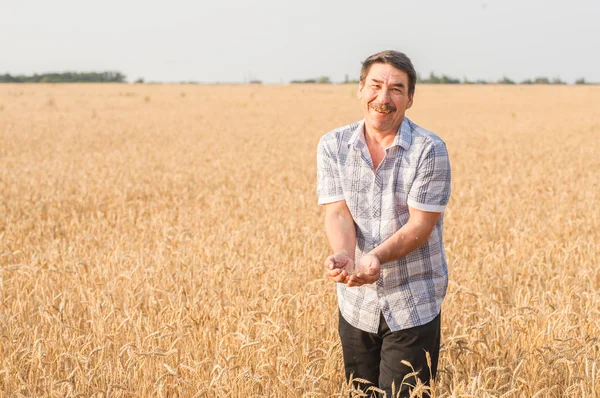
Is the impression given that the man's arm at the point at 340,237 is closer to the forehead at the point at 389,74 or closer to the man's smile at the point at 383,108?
the man's smile at the point at 383,108

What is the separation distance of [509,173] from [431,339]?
8.88m

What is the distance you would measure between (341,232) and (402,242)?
0.90 feet

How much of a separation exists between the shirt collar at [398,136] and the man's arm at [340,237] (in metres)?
0.27

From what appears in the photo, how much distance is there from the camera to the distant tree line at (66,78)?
266 ft

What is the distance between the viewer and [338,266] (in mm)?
2404

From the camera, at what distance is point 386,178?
264 cm

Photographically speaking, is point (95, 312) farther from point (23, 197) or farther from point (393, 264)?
point (23, 197)

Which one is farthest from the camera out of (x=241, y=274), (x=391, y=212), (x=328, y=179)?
(x=241, y=274)

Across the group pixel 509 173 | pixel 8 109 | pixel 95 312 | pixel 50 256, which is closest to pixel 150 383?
pixel 95 312

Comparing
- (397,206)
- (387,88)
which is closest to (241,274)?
(397,206)

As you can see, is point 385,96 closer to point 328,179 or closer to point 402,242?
point 328,179

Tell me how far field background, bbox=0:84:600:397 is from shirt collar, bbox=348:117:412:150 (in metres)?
0.96

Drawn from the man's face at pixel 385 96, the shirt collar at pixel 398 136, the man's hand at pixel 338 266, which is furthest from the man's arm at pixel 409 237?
the man's face at pixel 385 96

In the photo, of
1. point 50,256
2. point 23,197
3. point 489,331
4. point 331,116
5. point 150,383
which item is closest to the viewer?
point 150,383
